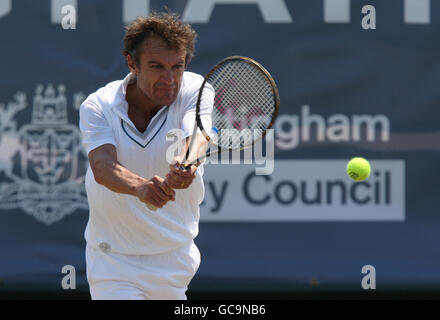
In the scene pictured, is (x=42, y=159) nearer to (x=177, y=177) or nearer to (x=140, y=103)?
(x=140, y=103)

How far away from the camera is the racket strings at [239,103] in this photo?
419cm

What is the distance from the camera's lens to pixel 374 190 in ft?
19.9

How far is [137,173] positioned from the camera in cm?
396

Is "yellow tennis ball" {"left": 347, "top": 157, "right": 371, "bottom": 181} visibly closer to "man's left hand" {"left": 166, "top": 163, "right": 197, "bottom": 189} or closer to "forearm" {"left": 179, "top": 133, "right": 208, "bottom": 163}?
"forearm" {"left": 179, "top": 133, "right": 208, "bottom": 163}

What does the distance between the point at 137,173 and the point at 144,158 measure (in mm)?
74

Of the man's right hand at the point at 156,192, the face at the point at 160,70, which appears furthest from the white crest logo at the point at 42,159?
the man's right hand at the point at 156,192

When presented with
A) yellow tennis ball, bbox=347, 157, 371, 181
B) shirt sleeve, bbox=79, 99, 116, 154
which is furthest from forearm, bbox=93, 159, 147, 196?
yellow tennis ball, bbox=347, 157, 371, 181

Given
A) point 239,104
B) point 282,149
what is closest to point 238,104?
point 239,104

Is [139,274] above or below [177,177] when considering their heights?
below

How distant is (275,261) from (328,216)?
468 millimetres

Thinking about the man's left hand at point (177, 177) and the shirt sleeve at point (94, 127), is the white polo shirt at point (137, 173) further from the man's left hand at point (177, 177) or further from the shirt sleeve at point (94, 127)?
the man's left hand at point (177, 177)

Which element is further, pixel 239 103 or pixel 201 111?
pixel 239 103

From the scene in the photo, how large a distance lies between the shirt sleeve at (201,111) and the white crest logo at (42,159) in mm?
2241

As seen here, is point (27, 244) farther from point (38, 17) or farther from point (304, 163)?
point (304, 163)
